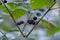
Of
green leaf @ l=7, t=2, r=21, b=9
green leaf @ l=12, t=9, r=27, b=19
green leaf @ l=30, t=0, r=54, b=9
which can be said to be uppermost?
green leaf @ l=30, t=0, r=54, b=9

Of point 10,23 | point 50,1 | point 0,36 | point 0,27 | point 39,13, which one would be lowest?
point 10,23

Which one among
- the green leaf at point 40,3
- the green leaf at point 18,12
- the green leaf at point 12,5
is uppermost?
the green leaf at point 40,3

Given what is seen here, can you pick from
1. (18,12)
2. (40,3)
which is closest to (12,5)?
(18,12)

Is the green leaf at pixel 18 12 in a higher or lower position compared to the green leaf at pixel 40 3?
lower

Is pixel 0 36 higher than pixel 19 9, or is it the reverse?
pixel 19 9

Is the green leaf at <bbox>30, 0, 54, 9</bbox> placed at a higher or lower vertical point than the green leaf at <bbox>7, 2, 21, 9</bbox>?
higher

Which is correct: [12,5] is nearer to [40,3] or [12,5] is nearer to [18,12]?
[18,12]

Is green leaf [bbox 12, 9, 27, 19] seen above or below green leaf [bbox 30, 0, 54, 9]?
below

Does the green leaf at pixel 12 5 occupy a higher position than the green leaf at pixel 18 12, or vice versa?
the green leaf at pixel 12 5

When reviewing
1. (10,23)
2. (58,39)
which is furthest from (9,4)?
(10,23)

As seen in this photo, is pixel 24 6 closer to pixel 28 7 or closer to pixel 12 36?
pixel 28 7

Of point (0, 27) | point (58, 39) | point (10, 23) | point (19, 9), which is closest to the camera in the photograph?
point (58, 39)
